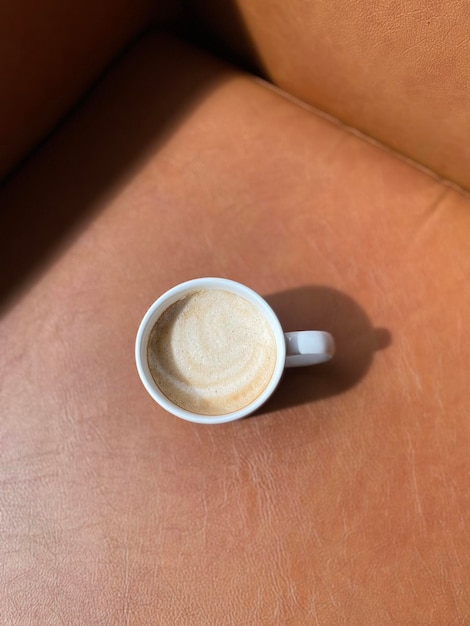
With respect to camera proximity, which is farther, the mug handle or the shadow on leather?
the shadow on leather

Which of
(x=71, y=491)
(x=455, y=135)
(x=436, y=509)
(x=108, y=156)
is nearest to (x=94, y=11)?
(x=108, y=156)

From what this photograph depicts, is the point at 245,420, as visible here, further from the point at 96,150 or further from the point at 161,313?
the point at 96,150

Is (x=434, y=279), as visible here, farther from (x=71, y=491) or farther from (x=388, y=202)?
(x=71, y=491)

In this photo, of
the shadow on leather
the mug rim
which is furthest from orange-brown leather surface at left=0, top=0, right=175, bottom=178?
the mug rim

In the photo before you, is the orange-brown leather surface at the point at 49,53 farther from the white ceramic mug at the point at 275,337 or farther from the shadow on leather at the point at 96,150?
the white ceramic mug at the point at 275,337

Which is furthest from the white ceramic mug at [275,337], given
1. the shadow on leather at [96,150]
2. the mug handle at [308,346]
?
the shadow on leather at [96,150]

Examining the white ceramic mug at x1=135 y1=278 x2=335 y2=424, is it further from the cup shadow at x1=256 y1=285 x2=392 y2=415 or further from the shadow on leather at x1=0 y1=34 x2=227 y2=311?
the shadow on leather at x1=0 y1=34 x2=227 y2=311

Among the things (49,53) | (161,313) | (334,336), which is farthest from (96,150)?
(334,336)
